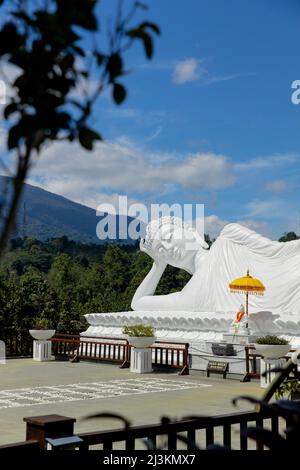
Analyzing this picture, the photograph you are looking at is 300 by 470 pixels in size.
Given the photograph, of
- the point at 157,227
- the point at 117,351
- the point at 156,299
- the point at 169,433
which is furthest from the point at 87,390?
the point at 157,227

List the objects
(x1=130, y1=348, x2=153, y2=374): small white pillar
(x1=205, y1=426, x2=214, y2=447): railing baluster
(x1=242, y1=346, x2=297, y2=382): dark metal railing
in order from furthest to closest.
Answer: (x1=130, y1=348, x2=153, y2=374): small white pillar
(x1=242, y1=346, x2=297, y2=382): dark metal railing
(x1=205, y1=426, x2=214, y2=447): railing baluster

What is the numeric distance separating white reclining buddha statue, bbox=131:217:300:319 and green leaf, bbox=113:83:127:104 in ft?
38.9

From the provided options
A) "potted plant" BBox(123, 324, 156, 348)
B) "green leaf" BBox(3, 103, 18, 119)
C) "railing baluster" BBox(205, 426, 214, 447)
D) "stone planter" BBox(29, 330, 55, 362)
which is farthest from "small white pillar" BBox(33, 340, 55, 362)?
"green leaf" BBox(3, 103, 18, 119)

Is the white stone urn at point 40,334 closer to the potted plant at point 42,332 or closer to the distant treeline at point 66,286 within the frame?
the potted plant at point 42,332

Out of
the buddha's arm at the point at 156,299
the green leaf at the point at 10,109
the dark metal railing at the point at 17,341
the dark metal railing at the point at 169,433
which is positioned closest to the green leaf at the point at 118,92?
the green leaf at the point at 10,109

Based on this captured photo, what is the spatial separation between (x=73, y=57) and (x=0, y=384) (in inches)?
332

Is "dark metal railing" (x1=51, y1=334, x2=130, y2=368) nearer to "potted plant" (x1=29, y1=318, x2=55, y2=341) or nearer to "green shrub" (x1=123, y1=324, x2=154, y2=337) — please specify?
"potted plant" (x1=29, y1=318, x2=55, y2=341)

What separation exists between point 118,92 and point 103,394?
708 centimetres

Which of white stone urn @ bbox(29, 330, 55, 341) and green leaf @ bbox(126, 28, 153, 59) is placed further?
white stone urn @ bbox(29, 330, 55, 341)

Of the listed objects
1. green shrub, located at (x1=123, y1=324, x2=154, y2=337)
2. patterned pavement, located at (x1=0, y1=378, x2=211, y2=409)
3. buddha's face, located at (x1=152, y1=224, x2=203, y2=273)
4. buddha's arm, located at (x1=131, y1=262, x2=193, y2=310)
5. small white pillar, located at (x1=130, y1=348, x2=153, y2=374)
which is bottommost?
patterned pavement, located at (x1=0, y1=378, x2=211, y2=409)

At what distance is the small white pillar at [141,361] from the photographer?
1058 cm

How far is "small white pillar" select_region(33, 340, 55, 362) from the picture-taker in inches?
500

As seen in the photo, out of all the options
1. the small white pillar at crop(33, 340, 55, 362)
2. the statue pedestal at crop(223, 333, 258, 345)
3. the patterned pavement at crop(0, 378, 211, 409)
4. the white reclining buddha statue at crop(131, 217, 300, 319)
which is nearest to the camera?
the patterned pavement at crop(0, 378, 211, 409)
